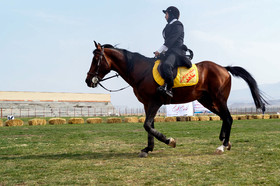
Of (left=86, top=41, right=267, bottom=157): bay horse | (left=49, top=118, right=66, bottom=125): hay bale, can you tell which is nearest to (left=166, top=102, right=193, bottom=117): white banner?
(left=49, top=118, right=66, bottom=125): hay bale

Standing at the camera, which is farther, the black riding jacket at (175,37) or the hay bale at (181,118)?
the hay bale at (181,118)

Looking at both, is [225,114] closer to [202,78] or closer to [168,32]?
[202,78]

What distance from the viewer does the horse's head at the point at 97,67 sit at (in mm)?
8898

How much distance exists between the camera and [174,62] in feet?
28.8

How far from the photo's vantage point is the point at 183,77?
28.9 feet

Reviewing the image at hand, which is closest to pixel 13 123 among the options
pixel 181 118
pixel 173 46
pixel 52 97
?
pixel 181 118

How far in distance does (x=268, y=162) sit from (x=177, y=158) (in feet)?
7.68

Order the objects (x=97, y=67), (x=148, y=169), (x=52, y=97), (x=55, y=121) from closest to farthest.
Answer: (x=148, y=169)
(x=97, y=67)
(x=55, y=121)
(x=52, y=97)

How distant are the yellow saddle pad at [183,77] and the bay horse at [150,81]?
0.49 ft

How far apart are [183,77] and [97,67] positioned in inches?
109

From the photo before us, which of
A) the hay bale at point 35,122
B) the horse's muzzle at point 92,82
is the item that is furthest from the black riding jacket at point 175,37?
the hay bale at point 35,122

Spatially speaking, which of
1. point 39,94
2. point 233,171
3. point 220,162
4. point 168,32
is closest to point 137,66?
point 168,32

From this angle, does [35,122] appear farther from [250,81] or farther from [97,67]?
[250,81]

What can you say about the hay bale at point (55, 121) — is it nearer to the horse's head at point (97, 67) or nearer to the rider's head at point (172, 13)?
the horse's head at point (97, 67)
